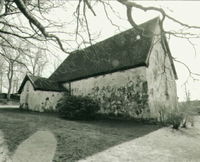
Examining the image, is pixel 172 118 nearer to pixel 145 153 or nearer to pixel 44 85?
pixel 145 153

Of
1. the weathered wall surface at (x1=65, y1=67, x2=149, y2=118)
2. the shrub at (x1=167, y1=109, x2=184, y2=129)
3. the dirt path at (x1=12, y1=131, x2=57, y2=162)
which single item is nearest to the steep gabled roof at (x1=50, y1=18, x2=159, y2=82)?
the weathered wall surface at (x1=65, y1=67, x2=149, y2=118)

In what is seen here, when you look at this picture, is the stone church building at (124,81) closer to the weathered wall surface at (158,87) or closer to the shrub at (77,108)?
the weathered wall surface at (158,87)

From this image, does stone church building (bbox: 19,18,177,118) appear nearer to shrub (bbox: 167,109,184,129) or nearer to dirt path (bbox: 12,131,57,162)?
shrub (bbox: 167,109,184,129)

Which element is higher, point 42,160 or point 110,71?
point 110,71

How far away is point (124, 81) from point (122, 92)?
946mm

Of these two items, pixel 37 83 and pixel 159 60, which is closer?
pixel 159 60

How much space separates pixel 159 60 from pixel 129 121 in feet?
20.8

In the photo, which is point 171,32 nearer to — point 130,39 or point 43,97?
point 130,39

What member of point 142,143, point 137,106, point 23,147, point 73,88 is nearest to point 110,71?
point 137,106

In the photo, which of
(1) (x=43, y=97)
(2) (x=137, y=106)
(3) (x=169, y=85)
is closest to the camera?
(2) (x=137, y=106)

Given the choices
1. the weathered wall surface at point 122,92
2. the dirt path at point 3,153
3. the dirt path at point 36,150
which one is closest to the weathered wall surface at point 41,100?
the weathered wall surface at point 122,92

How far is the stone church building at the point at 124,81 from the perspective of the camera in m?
11.9

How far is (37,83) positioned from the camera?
18031 mm

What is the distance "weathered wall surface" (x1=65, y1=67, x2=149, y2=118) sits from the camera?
38.6 feet
